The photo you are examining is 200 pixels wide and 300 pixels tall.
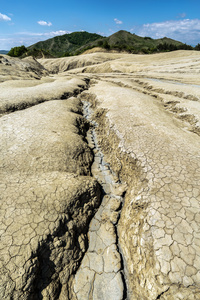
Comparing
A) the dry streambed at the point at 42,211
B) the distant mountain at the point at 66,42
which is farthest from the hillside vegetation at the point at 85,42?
the dry streambed at the point at 42,211

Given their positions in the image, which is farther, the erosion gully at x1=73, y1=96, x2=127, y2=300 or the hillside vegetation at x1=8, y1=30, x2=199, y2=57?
the hillside vegetation at x1=8, y1=30, x2=199, y2=57

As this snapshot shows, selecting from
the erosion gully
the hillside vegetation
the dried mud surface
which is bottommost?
the erosion gully

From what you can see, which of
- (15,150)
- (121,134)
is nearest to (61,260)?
(15,150)

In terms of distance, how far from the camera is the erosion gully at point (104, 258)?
323 cm

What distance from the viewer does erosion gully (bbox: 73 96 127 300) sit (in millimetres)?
3229

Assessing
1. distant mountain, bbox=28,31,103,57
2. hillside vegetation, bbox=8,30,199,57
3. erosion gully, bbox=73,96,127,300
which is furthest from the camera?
distant mountain, bbox=28,31,103,57

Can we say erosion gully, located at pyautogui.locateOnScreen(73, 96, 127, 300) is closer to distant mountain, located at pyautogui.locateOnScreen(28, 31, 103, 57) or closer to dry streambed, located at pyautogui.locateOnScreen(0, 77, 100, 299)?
dry streambed, located at pyautogui.locateOnScreen(0, 77, 100, 299)

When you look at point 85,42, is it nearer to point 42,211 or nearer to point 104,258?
point 42,211

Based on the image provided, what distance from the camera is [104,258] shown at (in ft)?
12.4

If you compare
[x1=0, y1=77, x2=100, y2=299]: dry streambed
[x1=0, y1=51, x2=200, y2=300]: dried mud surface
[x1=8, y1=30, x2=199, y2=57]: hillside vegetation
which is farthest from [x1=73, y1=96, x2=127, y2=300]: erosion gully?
[x1=8, y1=30, x2=199, y2=57]: hillside vegetation

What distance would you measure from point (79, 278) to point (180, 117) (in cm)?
1002

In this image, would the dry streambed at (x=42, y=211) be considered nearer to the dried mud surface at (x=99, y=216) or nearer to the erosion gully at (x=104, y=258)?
the dried mud surface at (x=99, y=216)

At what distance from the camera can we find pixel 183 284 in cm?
262

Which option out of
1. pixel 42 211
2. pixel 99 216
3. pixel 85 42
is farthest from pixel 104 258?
pixel 85 42
